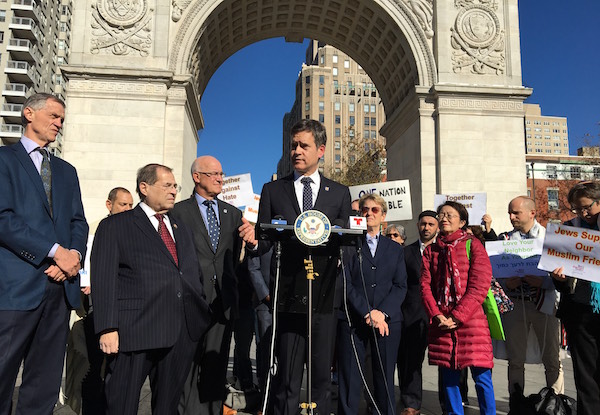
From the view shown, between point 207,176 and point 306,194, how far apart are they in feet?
4.23

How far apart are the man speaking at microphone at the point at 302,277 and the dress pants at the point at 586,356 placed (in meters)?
2.26

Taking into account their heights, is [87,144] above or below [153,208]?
above

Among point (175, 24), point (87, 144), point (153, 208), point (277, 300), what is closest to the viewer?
point (277, 300)

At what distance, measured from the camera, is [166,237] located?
363 centimetres

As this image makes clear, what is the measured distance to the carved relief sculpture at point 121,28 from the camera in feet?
49.6

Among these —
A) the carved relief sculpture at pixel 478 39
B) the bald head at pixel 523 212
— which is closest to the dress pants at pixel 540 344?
the bald head at pixel 523 212

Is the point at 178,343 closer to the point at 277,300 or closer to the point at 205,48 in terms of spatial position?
the point at 277,300

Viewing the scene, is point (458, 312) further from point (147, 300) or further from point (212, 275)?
point (147, 300)

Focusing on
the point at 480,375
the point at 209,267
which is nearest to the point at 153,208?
the point at 209,267

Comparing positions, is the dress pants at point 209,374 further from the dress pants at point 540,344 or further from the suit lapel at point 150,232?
the dress pants at point 540,344

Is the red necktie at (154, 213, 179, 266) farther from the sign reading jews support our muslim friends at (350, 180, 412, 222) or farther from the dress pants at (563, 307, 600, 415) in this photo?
the sign reading jews support our muslim friends at (350, 180, 412, 222)

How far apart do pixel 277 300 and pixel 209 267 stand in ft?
4.12

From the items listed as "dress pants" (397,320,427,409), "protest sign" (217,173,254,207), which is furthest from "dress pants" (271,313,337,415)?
"protest sign" (217,173,254,207)

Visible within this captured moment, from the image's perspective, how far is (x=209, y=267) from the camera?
4.19m
